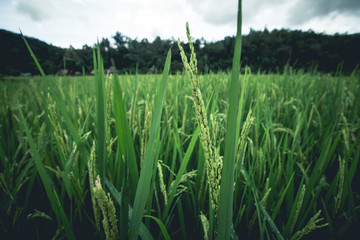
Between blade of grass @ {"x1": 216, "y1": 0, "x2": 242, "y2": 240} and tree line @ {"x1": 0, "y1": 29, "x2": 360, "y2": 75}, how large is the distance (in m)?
0.17

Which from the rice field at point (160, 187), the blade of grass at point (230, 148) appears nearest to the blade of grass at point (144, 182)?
the rice field at point (160, 187)

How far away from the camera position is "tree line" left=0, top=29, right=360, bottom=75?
4.60 ft

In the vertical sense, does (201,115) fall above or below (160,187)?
above

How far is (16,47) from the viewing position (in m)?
5.21

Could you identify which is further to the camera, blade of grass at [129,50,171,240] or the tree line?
the tree line

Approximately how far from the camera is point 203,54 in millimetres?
3795

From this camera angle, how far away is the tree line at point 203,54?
Answer: 140cm

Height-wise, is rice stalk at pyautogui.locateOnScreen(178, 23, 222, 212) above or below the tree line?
below

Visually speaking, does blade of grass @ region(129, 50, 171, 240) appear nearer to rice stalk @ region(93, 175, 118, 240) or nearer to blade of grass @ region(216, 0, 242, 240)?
rice stalk @ region(93, 175, 118, 240)

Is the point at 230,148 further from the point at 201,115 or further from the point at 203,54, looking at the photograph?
the point at 203,54

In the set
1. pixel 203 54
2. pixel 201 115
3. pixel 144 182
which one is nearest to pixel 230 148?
pixel 201 115

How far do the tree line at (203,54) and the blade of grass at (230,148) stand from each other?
17 cm

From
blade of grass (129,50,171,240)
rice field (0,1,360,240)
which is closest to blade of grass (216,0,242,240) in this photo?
rice field (0,1,360,240)

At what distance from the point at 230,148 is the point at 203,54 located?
392cm
